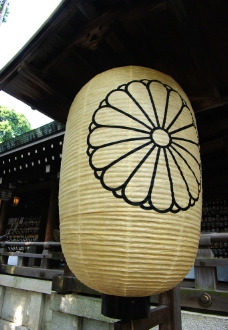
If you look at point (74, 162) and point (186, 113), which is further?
point (186, 113)

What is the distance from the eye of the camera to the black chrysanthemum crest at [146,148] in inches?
50.2

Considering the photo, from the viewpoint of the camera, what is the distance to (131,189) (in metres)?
1.25

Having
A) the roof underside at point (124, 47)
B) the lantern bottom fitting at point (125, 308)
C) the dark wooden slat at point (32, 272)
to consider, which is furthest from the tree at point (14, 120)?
the lantern bottom fitting at point (125, 308)

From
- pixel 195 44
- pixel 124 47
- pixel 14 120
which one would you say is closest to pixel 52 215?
pixel 124 47

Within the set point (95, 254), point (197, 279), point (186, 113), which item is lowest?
point (197, 279)

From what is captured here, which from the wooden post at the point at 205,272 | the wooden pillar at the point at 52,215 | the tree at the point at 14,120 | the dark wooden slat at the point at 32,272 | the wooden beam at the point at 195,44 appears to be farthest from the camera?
the tree at the point at 14,120

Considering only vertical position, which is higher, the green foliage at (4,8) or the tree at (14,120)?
the green foliage at (4,8)

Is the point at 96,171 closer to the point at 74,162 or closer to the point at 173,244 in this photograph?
the point at 74,162

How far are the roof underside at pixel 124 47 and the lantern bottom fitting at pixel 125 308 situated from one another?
170 cm

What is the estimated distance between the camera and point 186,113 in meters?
1.63

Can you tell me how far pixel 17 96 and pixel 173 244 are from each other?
1821mm

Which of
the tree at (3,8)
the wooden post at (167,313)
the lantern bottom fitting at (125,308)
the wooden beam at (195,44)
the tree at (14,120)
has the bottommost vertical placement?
the wooden post at (167,313)

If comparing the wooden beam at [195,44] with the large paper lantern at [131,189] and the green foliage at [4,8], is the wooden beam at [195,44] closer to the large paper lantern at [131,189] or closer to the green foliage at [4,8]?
the large paper lantern at [131,189]

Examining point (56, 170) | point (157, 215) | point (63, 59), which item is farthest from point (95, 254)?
point (56, 170)
